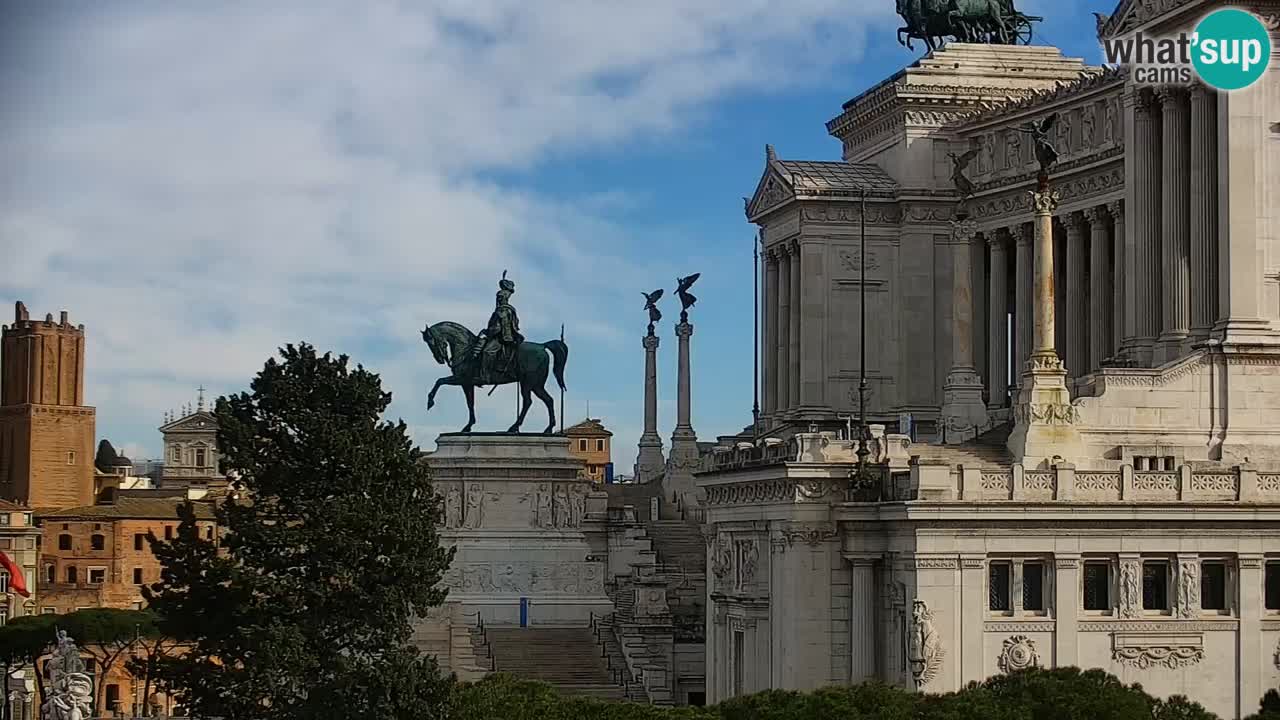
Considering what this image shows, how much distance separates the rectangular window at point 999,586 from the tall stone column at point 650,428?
50963 mm

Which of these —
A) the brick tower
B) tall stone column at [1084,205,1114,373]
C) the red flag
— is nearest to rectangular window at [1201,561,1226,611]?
tall stone column at [1084,205,1114,373]

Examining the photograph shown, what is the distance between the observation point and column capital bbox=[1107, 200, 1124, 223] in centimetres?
8931

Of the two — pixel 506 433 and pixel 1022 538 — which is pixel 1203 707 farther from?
pixel 506 433

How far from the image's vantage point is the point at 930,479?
63.6 metres

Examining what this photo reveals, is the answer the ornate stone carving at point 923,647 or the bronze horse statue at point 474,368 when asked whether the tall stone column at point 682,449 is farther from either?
the ornate stone carving at point 923,647

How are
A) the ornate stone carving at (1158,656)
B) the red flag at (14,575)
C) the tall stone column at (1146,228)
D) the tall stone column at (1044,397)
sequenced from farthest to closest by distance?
the red flag at (14,575) < the tall stone column at (1146,228) < the tall stone column at (1044,397) < the ornate stone carving at (1158,656)

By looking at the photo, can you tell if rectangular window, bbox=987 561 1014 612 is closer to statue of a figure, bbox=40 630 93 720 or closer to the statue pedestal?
statue of a figure, bbox=40 630 93 720

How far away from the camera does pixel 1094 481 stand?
64250mm

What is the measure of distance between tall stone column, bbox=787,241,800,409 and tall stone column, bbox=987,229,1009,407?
7.11m

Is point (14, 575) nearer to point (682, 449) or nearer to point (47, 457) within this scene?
point (682, 449)

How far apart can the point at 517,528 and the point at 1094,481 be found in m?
38.5

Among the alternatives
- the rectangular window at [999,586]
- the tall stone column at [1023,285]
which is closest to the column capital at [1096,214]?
the tall stone column at [1023,285]

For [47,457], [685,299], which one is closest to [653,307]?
[685,299]

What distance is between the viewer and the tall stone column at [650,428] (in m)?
116
